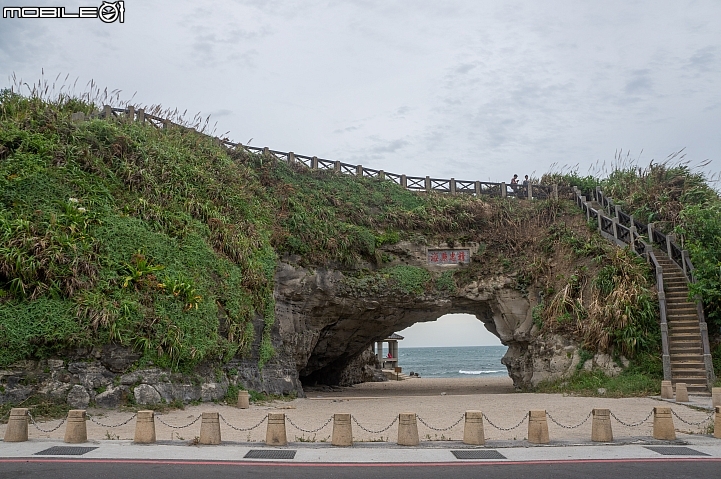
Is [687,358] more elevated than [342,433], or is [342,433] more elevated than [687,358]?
[687,358]

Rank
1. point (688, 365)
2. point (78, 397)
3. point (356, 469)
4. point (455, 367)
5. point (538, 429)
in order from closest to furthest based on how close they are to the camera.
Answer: point (356, 469) < point (538, 429) < point (78, 397) < point (688, 365) < point (455, 367)

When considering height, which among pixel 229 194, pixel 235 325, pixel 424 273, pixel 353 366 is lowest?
pixel 353 366

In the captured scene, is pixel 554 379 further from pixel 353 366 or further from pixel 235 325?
pixel 353 366

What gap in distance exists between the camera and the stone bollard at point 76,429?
399 inches

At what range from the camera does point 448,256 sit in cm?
2492

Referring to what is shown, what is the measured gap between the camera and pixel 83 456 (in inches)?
357

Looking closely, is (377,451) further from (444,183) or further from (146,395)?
(444,183)

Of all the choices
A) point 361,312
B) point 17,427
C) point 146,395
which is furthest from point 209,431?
point 361,312

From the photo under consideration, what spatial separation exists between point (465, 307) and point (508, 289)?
2.19 m

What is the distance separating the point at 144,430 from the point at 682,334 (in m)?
16.2

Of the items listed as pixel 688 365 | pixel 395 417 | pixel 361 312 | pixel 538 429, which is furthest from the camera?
pixel 361 312

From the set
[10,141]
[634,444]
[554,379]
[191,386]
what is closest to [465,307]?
[554,379]

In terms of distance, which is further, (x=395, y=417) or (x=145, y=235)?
(x=145, y=235)

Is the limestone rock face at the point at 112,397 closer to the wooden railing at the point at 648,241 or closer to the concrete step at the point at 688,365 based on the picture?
the wooden railing at the point at 648,241
